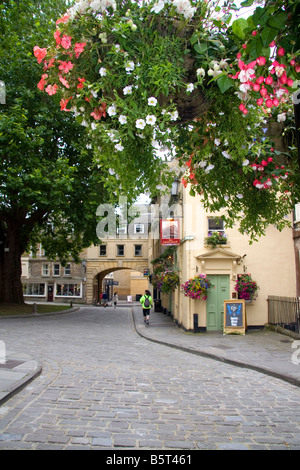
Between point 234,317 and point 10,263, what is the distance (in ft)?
52.8

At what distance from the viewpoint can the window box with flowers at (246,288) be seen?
16.7 metres

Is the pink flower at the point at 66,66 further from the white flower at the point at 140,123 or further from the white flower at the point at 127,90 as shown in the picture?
the white flower at the point at 140,123

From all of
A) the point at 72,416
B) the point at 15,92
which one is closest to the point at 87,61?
the point at 72,416

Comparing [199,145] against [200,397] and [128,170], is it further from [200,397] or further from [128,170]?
[200,397]

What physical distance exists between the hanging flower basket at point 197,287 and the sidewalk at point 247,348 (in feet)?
5.13

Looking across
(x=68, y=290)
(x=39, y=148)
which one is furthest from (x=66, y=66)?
(x=68, y=290)

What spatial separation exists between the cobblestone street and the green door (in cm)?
698

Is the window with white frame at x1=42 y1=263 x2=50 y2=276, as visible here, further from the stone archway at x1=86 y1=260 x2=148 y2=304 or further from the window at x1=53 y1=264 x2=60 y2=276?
the stone archway at x1=86 y1=260 x2=148 y2=304

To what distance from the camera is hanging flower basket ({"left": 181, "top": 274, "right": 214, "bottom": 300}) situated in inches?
640

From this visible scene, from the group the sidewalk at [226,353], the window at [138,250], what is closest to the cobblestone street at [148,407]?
the sidewalk at [226,353]

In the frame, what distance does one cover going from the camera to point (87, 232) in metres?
23.3

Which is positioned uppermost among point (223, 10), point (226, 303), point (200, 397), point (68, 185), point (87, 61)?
point (68, 185)

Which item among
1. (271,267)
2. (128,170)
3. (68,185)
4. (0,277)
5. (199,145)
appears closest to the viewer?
(128,170)

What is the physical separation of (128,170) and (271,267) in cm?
1445
